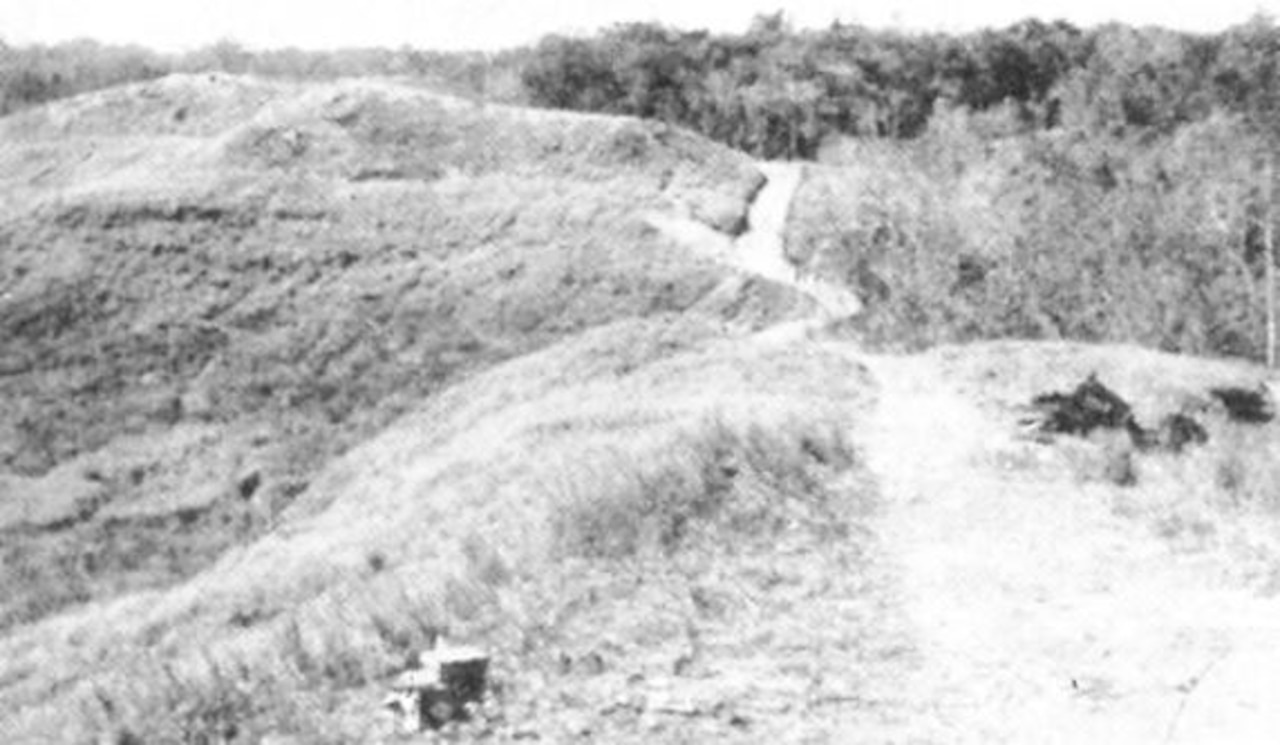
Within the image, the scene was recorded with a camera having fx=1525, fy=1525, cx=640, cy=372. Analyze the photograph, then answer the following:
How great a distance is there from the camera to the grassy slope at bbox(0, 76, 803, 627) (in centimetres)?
3962

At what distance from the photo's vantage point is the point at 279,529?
1291 inches

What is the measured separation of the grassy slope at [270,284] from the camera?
39.6 meters

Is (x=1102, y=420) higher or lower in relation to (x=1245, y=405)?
higher

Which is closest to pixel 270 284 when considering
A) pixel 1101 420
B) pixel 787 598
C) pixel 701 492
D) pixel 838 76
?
pixel 838 76

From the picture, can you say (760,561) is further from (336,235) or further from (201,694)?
(336,235)

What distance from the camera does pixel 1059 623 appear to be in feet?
38.3

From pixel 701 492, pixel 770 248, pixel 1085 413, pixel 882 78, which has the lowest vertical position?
pixel 770 248

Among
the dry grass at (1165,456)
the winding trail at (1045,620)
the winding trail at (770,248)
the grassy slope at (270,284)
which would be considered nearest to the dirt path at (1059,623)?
the winding trail at (1045,620)

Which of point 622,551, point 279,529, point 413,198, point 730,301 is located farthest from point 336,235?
point 622,551

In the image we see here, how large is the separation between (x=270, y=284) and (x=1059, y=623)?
40227 mm

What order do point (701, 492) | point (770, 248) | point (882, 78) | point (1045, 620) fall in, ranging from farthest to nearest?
point (882, 78)
point (770, 248)
point (701, 492)
point (1045, 620)

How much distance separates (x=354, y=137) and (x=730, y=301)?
19394mm

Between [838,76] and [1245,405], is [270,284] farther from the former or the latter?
[1245,405]

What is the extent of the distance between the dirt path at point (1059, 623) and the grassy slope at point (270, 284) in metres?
23.3
